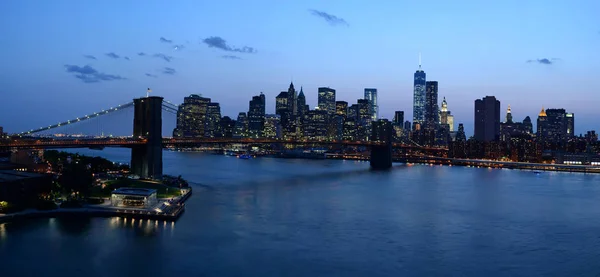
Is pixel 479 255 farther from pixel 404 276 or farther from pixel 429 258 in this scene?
pixel 404 276

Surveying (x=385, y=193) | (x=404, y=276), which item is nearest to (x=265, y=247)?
(x=404, y=276)

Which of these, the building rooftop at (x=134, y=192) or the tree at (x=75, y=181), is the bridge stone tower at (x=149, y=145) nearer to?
the tree at (x=75, y=181)

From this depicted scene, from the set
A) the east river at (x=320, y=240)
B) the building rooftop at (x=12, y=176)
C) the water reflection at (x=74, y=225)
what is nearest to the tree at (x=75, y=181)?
the building rooftop at (x=12, y=176)

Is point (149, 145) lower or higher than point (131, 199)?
higher

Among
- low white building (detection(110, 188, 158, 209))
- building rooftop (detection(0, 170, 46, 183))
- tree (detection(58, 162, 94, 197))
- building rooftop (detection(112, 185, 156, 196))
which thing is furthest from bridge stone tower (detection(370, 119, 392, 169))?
building rooftop (detection(0, 170, 46, 183))

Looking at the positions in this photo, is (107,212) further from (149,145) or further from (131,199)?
(149,145)

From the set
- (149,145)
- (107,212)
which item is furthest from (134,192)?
(149,145)
